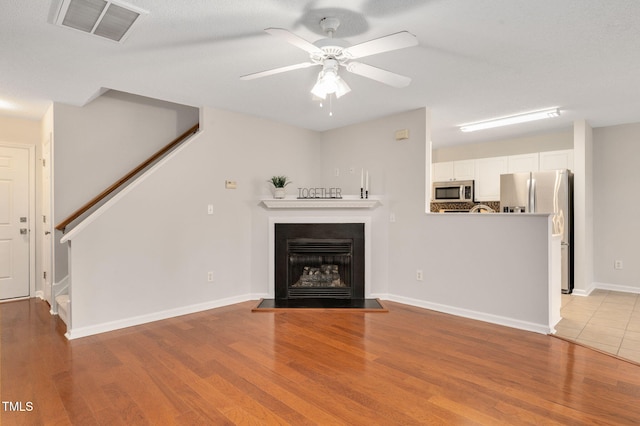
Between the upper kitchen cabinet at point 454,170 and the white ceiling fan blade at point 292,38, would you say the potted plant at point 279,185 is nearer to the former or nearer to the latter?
the white ceiling fan blade at point 292,38

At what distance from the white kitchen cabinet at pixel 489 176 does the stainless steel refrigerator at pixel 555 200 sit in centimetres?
51

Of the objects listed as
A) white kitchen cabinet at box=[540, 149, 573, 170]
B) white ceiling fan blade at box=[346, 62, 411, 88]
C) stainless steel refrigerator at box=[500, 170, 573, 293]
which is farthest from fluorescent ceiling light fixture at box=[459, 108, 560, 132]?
white ceiling fan blade at box=[346, 62, 411, 88]

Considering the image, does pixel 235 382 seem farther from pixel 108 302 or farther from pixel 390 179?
pixel 390 179

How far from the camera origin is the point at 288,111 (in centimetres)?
438

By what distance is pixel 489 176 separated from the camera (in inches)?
231

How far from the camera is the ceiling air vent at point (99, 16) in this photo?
6.84ft

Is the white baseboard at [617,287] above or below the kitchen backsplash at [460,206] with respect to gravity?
below

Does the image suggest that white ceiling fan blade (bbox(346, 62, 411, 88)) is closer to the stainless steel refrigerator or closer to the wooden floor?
the wooden floor

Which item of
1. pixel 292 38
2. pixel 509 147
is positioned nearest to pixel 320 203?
pixel 292 38

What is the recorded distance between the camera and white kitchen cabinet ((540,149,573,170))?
5148 mm

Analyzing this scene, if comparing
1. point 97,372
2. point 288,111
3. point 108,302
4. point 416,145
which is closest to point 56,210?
point 108,302

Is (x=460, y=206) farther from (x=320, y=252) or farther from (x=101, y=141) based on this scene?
(x=101, y=141)

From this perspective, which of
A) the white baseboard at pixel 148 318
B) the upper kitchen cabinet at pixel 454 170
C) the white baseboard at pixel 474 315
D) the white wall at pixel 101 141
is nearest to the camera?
the white baseboard at pixel 148 318

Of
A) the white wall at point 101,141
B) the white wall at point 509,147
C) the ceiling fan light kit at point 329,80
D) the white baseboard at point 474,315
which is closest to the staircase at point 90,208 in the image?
the white wall at point 101,141
